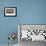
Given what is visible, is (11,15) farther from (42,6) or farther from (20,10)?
(42,6)

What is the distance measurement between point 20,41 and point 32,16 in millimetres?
878

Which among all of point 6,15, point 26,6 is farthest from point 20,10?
point 6,15

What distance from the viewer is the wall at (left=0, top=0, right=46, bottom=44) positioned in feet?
13.1

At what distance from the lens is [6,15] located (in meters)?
3.99

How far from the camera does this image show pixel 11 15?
3.98 m

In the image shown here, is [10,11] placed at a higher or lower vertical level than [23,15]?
higher

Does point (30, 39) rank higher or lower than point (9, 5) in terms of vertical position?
lower

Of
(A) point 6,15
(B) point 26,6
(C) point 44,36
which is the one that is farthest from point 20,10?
(C) point 44,36

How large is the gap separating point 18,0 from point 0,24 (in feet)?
3.14

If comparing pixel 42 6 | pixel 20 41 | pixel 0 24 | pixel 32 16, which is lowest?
pixel 20 41

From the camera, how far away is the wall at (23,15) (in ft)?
13.1

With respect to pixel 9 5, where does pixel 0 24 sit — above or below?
below

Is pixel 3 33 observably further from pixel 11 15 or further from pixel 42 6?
pixel 42 6

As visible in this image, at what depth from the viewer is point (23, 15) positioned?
4004 mm
